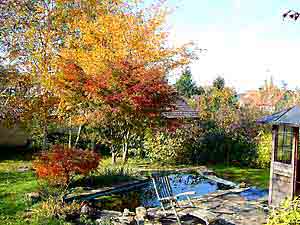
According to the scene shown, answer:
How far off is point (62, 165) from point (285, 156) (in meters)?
6.06

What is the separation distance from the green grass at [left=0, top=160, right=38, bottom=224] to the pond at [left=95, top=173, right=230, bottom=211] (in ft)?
6.85

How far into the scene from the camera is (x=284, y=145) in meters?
9.44

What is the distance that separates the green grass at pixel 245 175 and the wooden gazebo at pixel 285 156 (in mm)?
3025

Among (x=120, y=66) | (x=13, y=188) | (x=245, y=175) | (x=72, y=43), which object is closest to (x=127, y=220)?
(x=13, y=188)

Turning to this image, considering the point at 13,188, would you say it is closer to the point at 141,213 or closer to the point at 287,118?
the point at 141,213

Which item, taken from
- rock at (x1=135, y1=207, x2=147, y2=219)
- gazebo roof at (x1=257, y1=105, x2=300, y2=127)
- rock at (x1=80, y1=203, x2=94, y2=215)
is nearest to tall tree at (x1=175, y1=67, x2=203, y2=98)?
gazebo roof at (x1=257, y1=105, x2=300, y2=127)

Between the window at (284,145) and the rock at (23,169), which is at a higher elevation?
the window at (284,145)

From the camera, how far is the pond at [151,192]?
1017cm

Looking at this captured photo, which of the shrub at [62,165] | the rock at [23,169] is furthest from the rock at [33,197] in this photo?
the rock at [23,169]

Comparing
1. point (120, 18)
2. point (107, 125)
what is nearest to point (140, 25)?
point (120, 18)

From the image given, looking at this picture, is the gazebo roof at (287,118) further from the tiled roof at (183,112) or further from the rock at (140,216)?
the tiled roof at (183,112)

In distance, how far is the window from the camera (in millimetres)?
9258

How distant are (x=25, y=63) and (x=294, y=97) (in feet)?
71.8

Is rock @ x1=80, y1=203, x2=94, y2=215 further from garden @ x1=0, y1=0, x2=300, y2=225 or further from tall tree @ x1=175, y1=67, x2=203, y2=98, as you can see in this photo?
tall tree @ x1=175, y1=67, x2=203, y2=98
